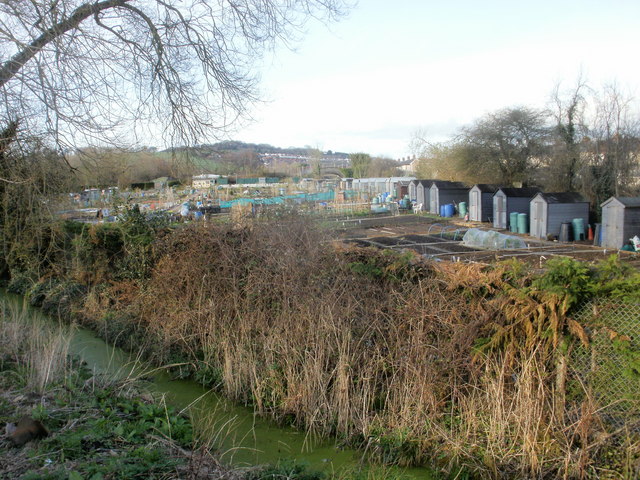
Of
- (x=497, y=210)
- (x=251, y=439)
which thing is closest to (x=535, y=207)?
(x=497, y=210)

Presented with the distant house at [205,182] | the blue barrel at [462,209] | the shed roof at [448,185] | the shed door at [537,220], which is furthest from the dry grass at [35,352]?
the distant house at [205,182]

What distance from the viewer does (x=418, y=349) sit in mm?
5691

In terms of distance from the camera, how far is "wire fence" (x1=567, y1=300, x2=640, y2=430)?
4.47 meters

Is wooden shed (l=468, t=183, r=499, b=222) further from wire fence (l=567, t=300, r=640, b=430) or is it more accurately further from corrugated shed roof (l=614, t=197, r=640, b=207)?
wire fence (l=567, t=300, r=640, b=430)

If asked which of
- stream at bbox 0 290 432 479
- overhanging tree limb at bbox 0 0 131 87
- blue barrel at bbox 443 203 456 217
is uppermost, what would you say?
overhanging tree limb at bbox 0 0 131 87

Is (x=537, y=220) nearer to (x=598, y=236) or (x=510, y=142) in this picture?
(x=598, y=236)

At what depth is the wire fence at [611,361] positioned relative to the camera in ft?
14.7

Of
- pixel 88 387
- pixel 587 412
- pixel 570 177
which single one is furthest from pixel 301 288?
pixel 570 177

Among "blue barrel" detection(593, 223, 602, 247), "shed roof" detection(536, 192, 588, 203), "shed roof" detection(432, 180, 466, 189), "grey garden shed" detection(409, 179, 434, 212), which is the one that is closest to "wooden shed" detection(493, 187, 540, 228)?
"shed roof" detection(536, 192, 588, 203)

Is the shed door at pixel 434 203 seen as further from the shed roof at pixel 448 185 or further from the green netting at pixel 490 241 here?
the green netting at pixel 490 241

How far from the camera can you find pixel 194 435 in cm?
518

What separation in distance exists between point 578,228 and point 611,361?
19.5m

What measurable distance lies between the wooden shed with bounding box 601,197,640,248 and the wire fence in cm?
1621

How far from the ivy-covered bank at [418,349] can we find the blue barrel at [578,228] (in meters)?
17.8
